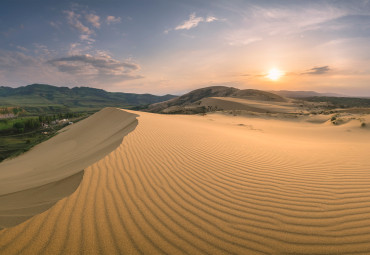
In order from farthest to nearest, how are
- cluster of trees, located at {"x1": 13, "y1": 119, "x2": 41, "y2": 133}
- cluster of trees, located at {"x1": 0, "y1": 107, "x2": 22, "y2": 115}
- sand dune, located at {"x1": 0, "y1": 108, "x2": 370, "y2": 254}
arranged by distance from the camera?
cluster of trees, located at {"x1": 0, "y1": 107, "x2": 22, "y2": 115} < cluster of trees, located at {"x1": 13, "y1": 119, "x2": 41, "y2": 133} < sand dune, located at {"x1": 0, "y1": 108, "x2": 370, "y2": 254}

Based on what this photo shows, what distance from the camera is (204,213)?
9.00 ft

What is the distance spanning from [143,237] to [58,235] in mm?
1111

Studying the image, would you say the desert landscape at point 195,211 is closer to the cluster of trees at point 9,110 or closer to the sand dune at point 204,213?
the sand dune at point 204,213

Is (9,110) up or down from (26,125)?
up

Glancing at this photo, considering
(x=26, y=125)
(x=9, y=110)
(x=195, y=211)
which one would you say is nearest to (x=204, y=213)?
(x=195, y=211)

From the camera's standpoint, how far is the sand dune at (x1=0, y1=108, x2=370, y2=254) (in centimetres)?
214

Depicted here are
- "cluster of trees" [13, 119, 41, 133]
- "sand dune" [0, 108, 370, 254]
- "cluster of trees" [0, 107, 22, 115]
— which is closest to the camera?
"sand dune" [0, 108, 370, 254]

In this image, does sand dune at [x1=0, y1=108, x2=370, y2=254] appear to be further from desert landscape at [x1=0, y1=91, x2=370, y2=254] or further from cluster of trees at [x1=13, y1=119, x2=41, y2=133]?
cluster of trees at [x1=13, y1=119, x2=41, y2=133]

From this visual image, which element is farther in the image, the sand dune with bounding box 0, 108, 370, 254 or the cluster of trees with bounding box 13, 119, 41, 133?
the cluster of trees with bounding box 13, 119, 41, 133

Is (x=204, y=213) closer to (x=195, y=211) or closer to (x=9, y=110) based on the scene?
(x=195, y=211)

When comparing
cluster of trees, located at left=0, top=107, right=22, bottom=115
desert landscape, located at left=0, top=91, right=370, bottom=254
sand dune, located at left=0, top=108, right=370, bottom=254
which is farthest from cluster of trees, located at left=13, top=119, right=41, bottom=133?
sand dune, located at left=0, top=108, right=370, bottom=254

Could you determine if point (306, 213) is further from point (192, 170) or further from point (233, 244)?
point (192, 170)

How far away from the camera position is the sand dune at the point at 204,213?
2.14m

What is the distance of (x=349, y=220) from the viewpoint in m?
2.49
